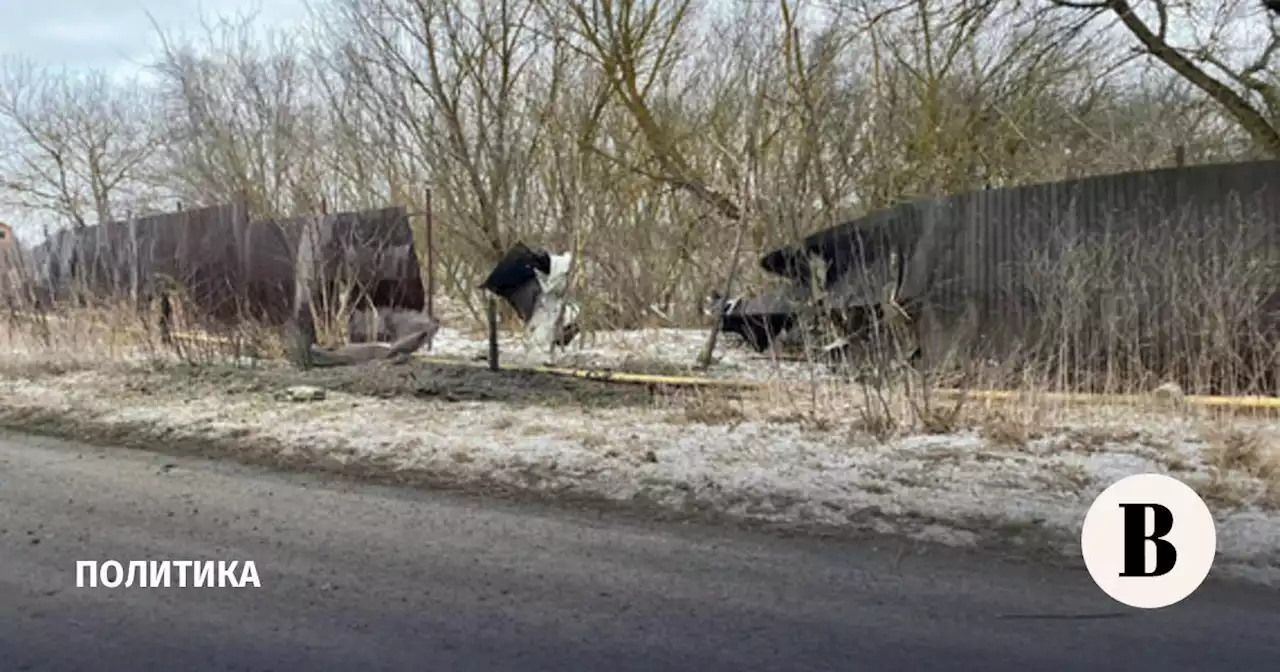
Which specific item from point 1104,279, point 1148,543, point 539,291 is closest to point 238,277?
point 539,291

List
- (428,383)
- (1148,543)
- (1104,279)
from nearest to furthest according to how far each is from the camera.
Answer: (1148,543) < (1104,279) < (428,383)

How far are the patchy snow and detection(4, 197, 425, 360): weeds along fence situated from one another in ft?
12.2

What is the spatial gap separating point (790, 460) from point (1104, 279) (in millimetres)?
4336

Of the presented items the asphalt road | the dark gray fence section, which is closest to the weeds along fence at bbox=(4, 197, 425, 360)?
the dark gray fence section

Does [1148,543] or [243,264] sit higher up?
[243,264]

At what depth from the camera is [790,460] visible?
5070 mm

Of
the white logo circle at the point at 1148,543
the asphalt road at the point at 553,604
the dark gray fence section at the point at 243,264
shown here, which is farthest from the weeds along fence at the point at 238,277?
the white logo circle at the point at 1148,543

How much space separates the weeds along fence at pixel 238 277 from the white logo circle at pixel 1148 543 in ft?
27.9

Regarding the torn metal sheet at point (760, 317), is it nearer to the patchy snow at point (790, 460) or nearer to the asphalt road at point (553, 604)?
the patchy snow at point (790, 460)

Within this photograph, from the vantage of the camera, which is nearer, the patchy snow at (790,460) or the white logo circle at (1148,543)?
the white logo circle at (1148,543)

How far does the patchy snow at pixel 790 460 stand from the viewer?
13.4ft

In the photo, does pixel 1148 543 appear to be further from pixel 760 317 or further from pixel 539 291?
pixel 539 291

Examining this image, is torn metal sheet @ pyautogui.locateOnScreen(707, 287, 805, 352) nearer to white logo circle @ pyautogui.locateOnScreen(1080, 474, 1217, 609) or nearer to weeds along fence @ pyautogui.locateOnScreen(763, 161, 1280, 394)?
weeds along fence @ pyautogui.locateOnScreen(763, 161, 1280, 394)

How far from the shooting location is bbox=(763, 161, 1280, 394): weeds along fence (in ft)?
23.2
